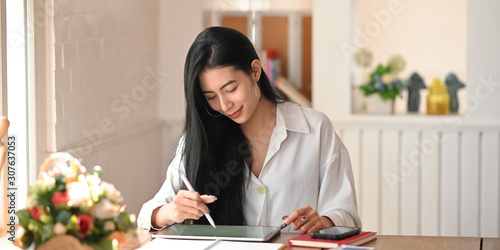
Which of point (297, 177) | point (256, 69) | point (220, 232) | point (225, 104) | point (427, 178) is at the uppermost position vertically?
point (256, 69)

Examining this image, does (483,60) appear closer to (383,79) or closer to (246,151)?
(383,79)

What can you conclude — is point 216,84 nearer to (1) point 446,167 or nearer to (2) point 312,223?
(2) point 312,223

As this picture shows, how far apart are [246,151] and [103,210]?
0.85m

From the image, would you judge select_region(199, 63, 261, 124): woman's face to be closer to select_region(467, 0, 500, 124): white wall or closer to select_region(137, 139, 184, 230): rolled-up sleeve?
select_region(137, 139, 184, 230): rolled-up sleeve

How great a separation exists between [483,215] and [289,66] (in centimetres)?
146

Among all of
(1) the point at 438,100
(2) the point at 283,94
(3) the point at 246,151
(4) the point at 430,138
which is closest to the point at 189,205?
(3) the point at 246,151

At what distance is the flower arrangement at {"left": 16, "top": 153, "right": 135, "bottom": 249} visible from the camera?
1461 mm

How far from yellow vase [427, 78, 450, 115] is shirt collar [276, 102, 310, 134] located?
1.92m

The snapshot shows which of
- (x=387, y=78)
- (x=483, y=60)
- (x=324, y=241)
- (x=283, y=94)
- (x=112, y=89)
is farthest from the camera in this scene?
(x=283, y=94)

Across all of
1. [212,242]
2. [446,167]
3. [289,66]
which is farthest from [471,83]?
[212,242]

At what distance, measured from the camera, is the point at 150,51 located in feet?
13.8

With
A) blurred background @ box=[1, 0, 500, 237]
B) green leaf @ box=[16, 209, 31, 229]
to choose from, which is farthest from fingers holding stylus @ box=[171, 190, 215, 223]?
blurred background @ box=[1, 0, 500, 237]

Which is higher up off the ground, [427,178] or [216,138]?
[216,138]

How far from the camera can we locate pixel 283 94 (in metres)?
4.45
